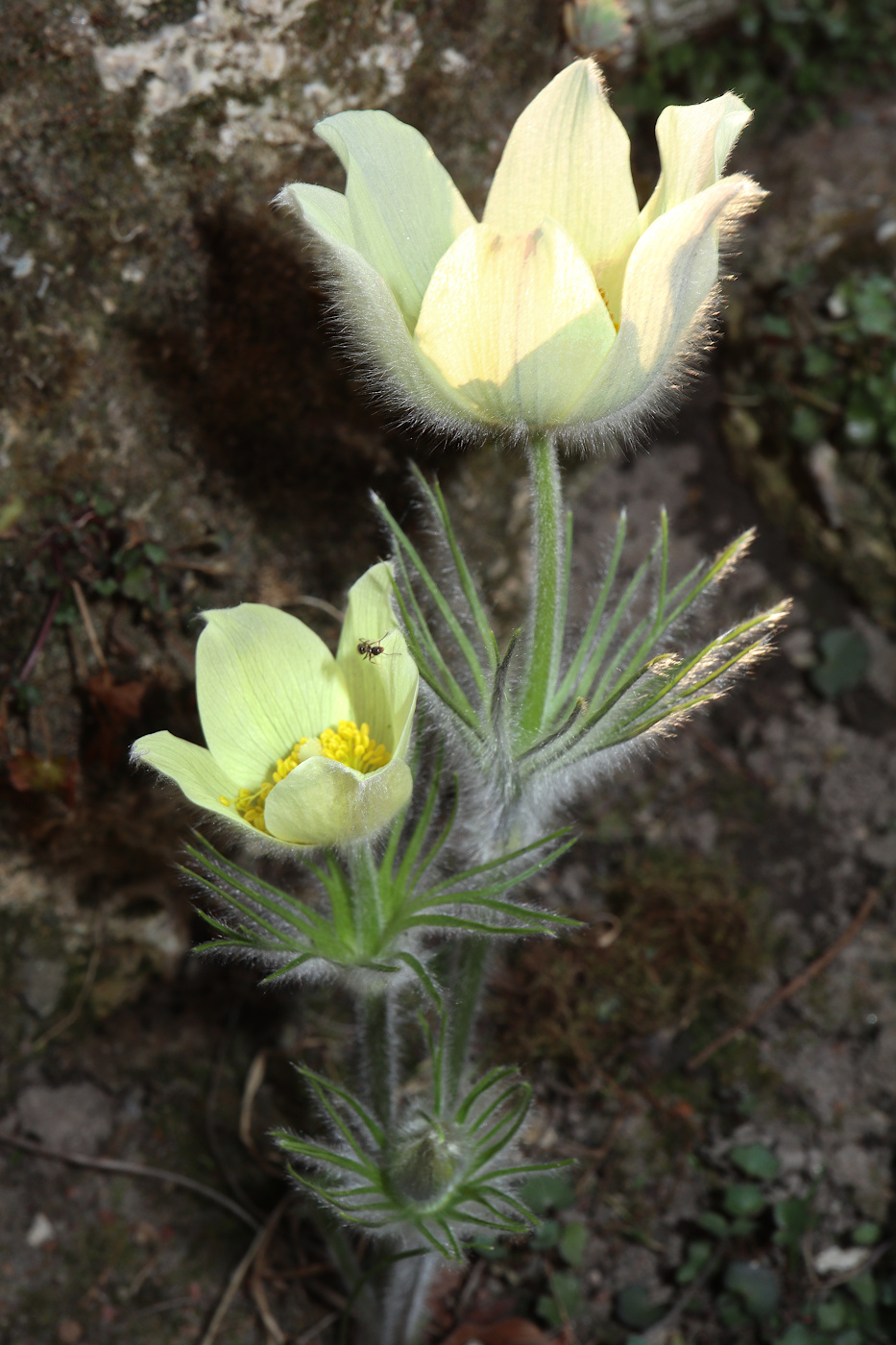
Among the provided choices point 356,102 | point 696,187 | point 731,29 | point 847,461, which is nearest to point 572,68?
point 696,187

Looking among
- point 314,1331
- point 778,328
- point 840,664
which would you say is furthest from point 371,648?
point 778,328

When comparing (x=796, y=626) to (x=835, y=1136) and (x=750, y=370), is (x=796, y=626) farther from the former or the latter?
(x=835, y=1136)

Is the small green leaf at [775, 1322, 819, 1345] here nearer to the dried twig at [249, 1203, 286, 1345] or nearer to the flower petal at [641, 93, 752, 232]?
the dried twig at [249, 1203, 286, 1345]

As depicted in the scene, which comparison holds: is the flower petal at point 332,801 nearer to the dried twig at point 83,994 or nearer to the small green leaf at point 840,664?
the dried twig at point 83,994

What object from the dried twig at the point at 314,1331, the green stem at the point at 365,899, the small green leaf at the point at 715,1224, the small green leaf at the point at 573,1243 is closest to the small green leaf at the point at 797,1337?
the small green leaf at the point at 715,1224

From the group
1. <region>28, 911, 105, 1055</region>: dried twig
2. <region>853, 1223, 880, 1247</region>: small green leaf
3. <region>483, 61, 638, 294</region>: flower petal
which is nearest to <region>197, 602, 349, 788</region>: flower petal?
<region>483, 61, 638, 294</region>: flower petal

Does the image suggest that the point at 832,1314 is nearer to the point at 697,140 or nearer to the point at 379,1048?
the point at 379,1048
